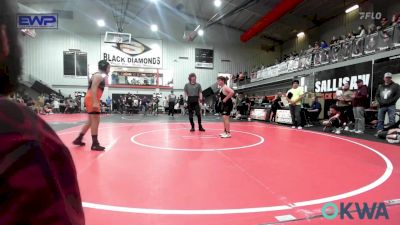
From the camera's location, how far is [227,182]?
3119 millimetres

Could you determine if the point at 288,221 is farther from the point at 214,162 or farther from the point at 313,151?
the point at 313,151

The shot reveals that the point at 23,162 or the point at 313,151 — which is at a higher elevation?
the point at 23,162

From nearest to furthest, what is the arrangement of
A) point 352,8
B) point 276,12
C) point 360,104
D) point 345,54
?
point 360,104
point 345,54
point 276,12
point 352,8

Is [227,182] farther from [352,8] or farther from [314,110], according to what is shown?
[352,8]

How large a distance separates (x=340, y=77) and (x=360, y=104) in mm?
5458

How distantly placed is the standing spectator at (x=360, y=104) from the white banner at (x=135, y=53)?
18.9 m

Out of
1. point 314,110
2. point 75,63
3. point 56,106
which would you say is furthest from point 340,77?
point 75,63

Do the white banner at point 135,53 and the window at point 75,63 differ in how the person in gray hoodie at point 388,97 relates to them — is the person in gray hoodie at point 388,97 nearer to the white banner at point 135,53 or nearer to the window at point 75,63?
the white banner at point 135,53

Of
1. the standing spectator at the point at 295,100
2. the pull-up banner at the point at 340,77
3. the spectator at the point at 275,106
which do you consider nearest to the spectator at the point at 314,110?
the spectator at the point at 275,106

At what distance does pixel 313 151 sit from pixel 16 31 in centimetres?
526

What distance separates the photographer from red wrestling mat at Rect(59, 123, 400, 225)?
2264mm

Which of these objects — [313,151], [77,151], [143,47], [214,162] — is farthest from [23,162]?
[143,47]

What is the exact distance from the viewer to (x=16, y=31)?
1.88ft

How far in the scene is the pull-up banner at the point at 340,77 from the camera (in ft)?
38.5
